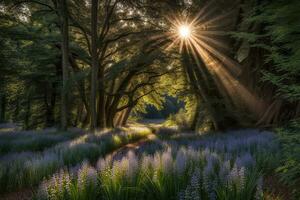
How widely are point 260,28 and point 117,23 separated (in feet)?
45.6

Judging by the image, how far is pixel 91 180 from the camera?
3.97 meters

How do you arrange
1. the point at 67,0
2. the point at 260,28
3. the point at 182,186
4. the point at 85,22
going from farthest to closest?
the point at 85,22 → the point at 67,0 → the point at 260,28 → the point at 182,186

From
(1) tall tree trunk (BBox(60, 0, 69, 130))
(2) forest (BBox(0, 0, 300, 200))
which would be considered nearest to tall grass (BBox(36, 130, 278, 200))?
(2) forest (BBox(0, 0, 300, 200))

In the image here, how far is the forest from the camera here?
159 inches

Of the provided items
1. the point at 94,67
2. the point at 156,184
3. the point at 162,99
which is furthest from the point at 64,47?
the point at 162,99

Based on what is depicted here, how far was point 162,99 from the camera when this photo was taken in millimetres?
32562

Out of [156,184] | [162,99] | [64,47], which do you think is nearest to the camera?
[156,184]

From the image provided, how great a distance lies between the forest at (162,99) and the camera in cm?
405

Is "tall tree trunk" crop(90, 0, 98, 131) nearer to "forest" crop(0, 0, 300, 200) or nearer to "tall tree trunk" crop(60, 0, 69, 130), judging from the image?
"forest" crop(0, 0, 300, 200)

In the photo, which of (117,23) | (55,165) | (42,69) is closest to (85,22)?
(117,23)

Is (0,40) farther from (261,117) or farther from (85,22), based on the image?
(261,117)

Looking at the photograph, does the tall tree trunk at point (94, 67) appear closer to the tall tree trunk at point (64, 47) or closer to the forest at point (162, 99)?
the forest at point (162, 99)

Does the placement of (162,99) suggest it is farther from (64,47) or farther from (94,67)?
(64,47)

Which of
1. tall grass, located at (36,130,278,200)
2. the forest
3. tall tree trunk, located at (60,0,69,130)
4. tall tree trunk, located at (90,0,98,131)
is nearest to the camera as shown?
tall grass, located at (36,130,278,200)
